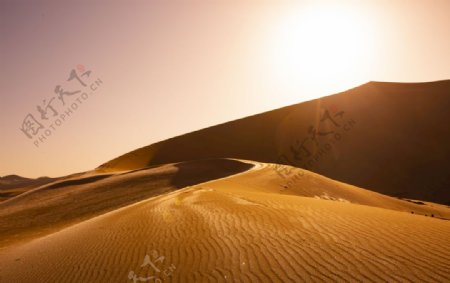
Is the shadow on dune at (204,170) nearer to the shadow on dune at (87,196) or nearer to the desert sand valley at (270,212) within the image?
the shadow on dune at (87,196)

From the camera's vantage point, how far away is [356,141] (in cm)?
4528

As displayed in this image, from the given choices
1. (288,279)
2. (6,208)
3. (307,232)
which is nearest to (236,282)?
(288,279)

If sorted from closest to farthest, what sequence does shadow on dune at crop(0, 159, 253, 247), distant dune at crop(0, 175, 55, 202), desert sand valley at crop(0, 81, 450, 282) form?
desert sand valley at crop(0, 81, 450, 282) < shadow on dune at crop(0, 159, 253, 247) < distant dune at crop(0, 175, 55, 202)

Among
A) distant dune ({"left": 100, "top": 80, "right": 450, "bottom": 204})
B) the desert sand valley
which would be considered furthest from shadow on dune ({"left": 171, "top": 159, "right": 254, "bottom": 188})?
distant dune ({"left": 100, "top": 80, "right": 450, "bottom": 204})

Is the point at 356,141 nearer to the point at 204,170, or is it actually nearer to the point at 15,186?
the point at 204,170

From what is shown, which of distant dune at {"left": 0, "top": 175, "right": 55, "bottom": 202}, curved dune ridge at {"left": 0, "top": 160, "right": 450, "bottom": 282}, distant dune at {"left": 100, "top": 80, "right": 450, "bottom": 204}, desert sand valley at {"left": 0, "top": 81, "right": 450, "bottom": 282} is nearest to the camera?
curved dune ridge at {"left": 0, "top": 160, "right": 450, "bottom": 282}

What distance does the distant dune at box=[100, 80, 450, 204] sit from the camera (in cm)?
3872

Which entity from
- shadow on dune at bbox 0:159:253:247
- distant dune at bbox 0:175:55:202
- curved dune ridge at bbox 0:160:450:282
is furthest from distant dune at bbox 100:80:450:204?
curved dune ridge at bbox 0:160:450:282

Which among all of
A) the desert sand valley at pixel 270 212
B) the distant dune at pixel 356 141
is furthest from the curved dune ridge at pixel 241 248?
the distant dune at pixel 356 141

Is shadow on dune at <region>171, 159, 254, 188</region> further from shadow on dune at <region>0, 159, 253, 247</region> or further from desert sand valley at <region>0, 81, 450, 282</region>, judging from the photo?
desert sand valley at <region>0, 81, 450, 282</region>

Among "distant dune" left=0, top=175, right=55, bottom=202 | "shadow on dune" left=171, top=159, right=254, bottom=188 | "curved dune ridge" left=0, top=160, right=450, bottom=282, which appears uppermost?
"distant dune" left=0, top=175, right=55, bottom=202

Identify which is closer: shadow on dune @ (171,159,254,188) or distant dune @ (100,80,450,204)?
shadow on dune @ (171,159,254,188)

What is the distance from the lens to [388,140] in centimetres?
4447

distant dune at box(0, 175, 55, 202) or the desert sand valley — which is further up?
distant dune at box(0, 175, 55, 202)
